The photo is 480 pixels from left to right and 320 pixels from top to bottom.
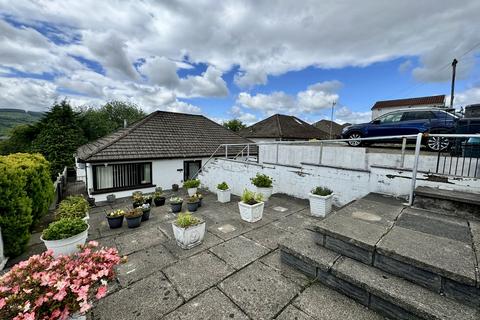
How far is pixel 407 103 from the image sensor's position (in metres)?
31.3

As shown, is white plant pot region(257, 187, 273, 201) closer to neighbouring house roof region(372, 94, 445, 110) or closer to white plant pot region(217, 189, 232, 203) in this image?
white plant pot region(217, 189, 232, 203)

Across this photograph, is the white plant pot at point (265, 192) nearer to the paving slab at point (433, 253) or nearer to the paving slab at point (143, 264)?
the paving slab at point (143, 264)

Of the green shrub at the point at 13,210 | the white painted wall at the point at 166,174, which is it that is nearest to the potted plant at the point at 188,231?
the green shrub at the point at 13,210

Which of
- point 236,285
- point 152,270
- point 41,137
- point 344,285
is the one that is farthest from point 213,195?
point 41,137

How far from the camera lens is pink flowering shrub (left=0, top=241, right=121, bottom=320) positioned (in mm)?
1735

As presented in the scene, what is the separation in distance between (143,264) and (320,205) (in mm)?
4349

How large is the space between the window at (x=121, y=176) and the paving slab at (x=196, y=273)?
752 cm

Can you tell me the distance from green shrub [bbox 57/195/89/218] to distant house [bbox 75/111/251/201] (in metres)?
3.60

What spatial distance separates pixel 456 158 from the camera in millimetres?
4832

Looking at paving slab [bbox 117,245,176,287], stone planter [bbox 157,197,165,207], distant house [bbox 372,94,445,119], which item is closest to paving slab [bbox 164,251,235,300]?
paving slab [bbox 117,245,176,287]

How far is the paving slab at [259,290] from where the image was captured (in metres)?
2.54

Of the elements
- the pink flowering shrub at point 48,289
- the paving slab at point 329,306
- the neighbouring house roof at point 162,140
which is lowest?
the paving slab at point 329,306

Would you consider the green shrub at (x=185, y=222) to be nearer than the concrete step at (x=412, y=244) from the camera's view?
No

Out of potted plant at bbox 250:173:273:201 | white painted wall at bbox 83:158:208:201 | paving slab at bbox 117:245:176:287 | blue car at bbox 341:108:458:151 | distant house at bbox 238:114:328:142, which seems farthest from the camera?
distant house at bbox 238:114:328:142
